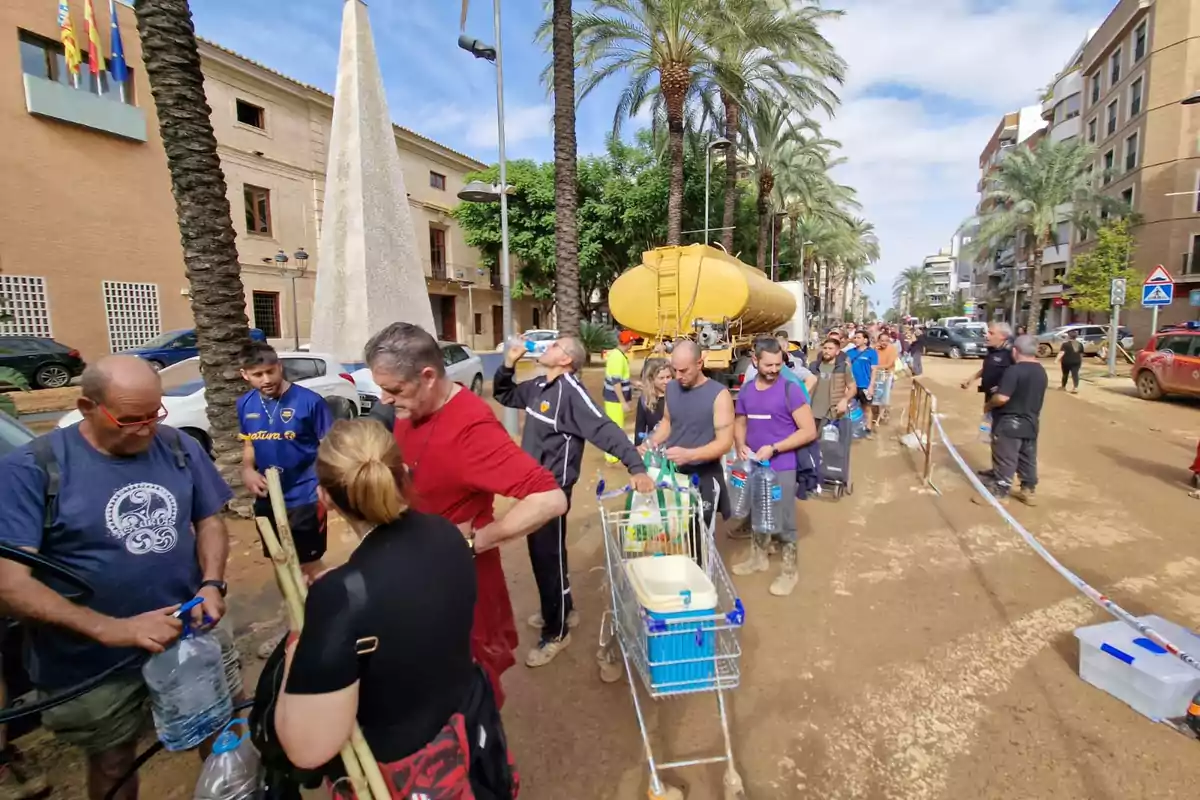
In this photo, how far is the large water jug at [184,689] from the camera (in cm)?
199

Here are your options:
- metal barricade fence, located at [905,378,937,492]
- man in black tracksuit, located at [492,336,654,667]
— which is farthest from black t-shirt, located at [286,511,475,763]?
metal barricade fence, located at [905,378,937,492]

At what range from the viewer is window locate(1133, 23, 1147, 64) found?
33.0m

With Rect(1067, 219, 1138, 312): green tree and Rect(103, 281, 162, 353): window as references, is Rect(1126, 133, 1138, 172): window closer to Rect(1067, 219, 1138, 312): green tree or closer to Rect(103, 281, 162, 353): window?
Rect(1067, 219, 1138, 312): green tree

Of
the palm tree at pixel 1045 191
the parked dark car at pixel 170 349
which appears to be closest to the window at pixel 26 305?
the parked dark car at pixel 170 349

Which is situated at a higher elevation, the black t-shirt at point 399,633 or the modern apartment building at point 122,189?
the modern apartment building at point 122,189

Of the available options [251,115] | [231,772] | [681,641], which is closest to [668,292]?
[681,641]

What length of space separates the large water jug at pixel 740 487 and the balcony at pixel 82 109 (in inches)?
842

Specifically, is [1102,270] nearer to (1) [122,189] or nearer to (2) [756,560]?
(2) [756,560]

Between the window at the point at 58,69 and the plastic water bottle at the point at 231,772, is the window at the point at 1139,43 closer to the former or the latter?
the window at the point at 58,69

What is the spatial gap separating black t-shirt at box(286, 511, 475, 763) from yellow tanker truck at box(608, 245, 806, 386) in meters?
9.93

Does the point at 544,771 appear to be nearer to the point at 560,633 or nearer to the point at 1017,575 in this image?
the point at 560,633

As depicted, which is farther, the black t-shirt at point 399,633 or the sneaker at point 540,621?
the sneaker at point 540,621

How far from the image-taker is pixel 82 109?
16.6 meters

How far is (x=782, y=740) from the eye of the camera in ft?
9.74
